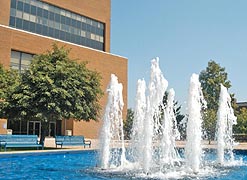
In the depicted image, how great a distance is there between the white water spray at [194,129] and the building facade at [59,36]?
19.4 m

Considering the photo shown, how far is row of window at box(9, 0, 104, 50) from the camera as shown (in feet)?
121

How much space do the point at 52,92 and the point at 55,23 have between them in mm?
21707

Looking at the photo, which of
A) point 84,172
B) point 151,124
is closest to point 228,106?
point 151,124

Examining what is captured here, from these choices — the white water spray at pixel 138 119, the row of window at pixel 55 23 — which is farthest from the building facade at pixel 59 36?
the white water spray at pixel 138 119

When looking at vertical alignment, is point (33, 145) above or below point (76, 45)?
below

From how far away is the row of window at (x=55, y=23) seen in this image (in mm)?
37000

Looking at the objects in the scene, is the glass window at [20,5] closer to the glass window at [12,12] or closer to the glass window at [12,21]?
the glass window at [12,12]

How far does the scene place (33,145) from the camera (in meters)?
20.0

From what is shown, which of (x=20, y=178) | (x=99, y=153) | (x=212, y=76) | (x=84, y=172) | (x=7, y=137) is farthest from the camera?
(x=212, y=76)

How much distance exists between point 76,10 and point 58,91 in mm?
24869

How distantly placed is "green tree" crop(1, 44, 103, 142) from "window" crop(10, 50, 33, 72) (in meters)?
13.3

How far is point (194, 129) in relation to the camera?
42.5 ft

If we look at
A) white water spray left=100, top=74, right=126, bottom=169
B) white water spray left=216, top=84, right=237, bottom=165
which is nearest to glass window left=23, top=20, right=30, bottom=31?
white water spray left=216, top=84, right=237, bottom=165

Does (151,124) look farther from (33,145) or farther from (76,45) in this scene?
(76,45)
